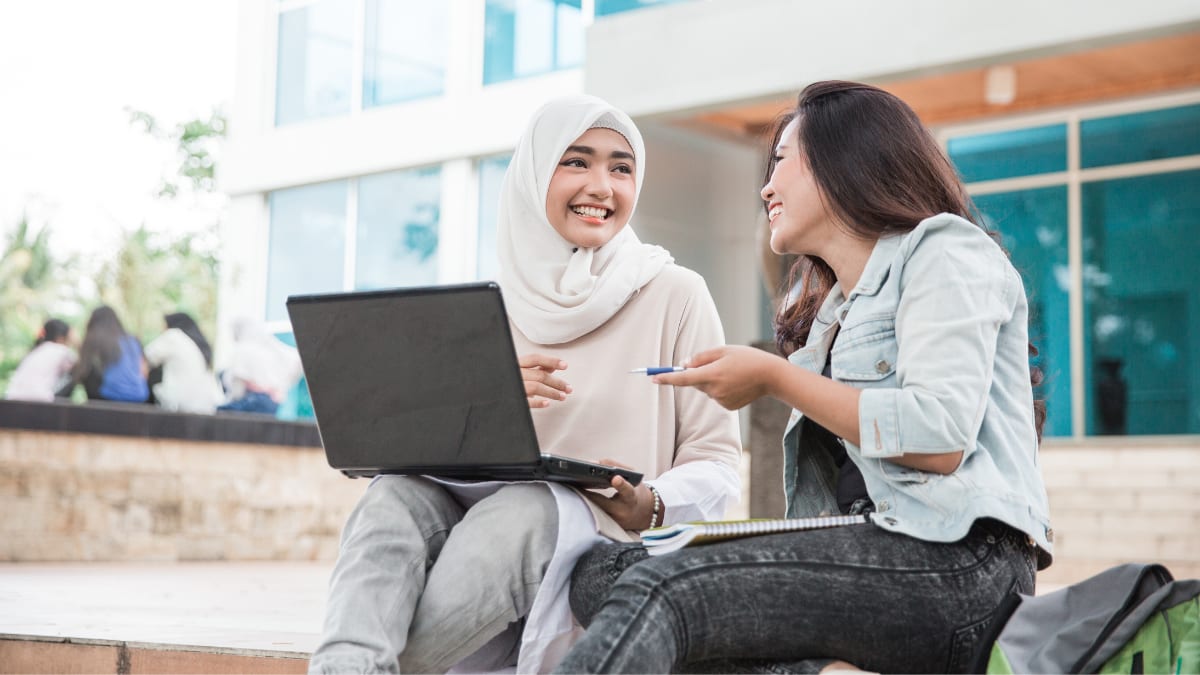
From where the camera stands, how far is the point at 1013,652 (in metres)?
1.83

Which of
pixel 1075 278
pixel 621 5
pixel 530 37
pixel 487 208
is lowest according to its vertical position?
pixel 1075 278

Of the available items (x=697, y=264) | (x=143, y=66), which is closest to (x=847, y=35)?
(x=697, y=264)

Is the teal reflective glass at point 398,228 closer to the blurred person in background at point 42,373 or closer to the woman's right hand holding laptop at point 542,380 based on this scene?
the blurred person in background at point 42,373

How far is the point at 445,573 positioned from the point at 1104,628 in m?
1.08

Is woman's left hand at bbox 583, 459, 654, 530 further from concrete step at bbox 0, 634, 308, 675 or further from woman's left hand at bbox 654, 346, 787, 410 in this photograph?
concrete step at bbox 0, 634, 308, 675

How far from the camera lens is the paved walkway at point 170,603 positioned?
3305 millimetres

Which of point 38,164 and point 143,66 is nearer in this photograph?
point 38,164

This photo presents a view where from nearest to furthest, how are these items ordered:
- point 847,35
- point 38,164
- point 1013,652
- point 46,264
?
1. point 1013,652
2. point 847,35
3. point 46,264
4. point 38,164

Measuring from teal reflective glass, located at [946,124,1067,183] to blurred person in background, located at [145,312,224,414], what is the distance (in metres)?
6.26

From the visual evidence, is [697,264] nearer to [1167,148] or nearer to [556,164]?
[1167,148]

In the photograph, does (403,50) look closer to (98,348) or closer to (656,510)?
(98,348)

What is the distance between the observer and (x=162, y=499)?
25.3 ft

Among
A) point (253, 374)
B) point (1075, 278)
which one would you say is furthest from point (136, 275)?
point (1075, 278)

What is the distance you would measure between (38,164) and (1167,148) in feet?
74.0
